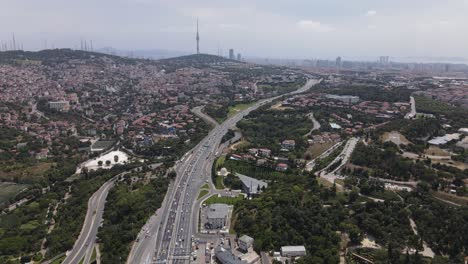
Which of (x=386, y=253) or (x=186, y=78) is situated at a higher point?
(x=186, y=78)

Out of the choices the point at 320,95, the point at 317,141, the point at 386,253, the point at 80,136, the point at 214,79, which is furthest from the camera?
the point at 214,79

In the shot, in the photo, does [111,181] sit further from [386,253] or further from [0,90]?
[0,90]

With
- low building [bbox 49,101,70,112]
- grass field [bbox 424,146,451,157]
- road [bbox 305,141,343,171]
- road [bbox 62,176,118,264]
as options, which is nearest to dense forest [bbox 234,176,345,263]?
road [bbox 305,141,343,171]

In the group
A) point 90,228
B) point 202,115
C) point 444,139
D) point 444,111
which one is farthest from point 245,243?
point 444,111

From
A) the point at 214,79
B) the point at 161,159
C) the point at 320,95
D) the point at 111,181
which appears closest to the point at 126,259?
the point at 111,181

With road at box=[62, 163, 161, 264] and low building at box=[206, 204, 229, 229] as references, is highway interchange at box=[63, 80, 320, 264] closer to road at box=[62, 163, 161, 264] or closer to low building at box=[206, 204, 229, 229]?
road at box=[62, 163, 161, 264]

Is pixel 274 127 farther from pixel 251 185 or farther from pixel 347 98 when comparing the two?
pixel 347 98

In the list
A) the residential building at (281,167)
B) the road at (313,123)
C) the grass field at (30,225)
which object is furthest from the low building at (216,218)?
the road at (313,123)
